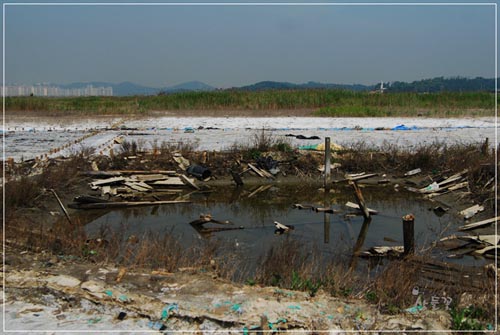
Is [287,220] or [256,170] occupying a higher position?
[256,170]

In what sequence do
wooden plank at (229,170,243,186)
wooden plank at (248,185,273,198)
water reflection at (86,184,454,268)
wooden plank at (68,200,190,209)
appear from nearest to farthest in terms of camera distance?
water reflection at (86,184,454,268)
wooden plank at (68,200,190,209)
wooden plank at (248,185,273,198)
wooden plank at (229,170,243,186)

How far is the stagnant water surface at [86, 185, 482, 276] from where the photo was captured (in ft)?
26.6

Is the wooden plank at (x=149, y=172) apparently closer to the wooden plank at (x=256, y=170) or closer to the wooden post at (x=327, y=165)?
the wooden plank at (x=256, y=170)

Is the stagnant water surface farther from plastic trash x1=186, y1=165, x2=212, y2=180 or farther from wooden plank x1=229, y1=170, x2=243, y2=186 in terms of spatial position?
plastic trash x1=186, y1=165, x2=212, y2=180

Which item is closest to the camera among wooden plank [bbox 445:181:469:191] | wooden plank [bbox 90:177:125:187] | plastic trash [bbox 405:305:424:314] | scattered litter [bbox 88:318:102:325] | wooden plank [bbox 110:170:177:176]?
scattered litter [bbox 88:318:102:325]

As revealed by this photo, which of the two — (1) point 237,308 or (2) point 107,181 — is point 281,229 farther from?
(2) point 107,181

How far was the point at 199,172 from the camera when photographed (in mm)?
13016

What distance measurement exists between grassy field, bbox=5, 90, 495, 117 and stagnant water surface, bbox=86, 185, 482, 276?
17.5 metres

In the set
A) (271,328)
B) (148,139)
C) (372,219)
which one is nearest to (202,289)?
(271,328)

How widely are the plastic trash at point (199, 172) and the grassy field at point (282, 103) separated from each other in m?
16.3

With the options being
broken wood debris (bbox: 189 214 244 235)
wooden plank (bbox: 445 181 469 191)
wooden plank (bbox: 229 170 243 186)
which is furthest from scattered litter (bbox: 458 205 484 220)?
wooden plank (bbox: 229 170 243 186)

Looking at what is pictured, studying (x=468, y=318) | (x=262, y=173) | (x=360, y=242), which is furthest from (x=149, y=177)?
(x=468, y=318)

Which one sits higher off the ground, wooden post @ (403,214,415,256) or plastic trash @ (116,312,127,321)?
wooden post @ (403,214,415,256)

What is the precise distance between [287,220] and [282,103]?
23215 millimetres
